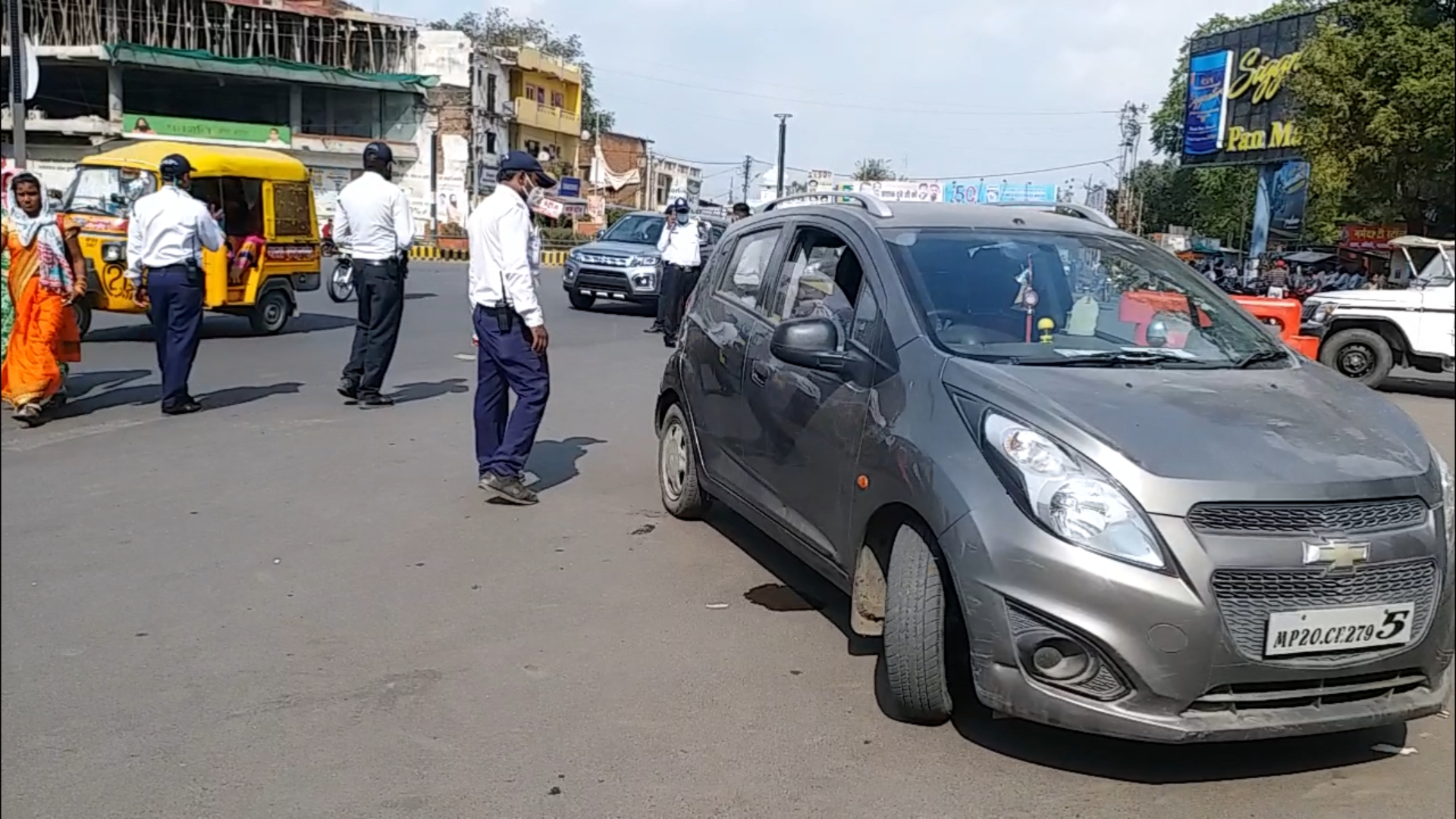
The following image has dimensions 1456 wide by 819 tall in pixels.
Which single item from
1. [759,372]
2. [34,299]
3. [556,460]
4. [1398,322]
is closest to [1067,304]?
[759,372]

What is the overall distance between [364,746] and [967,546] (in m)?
1.91

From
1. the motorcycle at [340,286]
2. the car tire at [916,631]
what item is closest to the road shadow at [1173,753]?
the car tire at [916,631]

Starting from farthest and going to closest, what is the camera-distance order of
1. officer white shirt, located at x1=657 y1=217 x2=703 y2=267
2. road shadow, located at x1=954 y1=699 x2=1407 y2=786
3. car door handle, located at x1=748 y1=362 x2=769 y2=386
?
officer white shirt, located at x1=657 y1=217 x2=703 y2=267 → car door handle, located at x1=748 y1=362 x2=769 y2=386 → road shadow, located at x1=954 y1=699 x2=1407 y2=786

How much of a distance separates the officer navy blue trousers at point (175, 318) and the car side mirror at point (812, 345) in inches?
228

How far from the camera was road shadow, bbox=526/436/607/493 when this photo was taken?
749cm

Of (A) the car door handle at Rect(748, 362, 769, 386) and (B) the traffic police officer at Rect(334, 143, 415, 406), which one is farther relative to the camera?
(B) the traffic police officer at Rect(334, 143, 415, 406)

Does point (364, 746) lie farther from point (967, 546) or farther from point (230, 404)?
point (230, 404)

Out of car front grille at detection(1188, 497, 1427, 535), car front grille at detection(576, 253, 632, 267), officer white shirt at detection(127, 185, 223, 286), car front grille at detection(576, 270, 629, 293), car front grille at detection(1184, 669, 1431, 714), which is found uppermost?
officer white shirt at detection(127, 185, 223, 286)

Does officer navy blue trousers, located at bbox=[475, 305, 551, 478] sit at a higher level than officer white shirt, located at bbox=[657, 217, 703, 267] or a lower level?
lower

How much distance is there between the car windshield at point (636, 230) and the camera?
2005 cm

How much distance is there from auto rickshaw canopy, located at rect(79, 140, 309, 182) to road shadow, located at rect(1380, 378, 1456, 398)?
505 inches

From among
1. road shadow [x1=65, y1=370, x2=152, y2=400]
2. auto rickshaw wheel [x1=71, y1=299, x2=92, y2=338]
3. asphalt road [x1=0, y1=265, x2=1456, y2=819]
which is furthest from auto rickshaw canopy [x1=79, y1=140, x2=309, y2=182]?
asphalt road [x1=0, y1=265, x2=1456, y2=819]

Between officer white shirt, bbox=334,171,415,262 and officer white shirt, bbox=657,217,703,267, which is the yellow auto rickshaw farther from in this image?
officer white shirt, bbox=657,217,703,267

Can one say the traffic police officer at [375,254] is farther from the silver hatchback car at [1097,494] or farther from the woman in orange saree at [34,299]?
the silver hatchback car at [1097,494]
